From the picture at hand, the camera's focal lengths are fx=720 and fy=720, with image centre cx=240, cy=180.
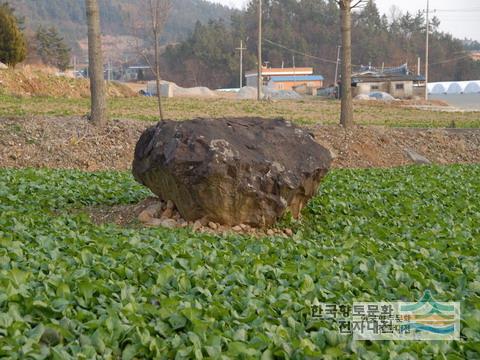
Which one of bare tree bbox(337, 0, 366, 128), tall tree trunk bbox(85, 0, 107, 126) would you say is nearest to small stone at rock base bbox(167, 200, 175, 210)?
tall tree trunk bbox(85, 0, 107, 126)

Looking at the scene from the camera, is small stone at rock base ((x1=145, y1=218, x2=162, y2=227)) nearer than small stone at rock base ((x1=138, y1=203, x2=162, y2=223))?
Yes

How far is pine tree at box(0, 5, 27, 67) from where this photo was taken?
117ft

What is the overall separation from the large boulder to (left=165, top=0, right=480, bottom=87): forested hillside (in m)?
66.8

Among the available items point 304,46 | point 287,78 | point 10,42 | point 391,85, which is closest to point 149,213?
point 10,42

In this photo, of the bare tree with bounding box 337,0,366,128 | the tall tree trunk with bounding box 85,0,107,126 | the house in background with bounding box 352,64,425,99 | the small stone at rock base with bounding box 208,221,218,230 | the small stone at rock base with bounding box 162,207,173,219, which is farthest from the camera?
the house in background with bounding box 352,64,425,99

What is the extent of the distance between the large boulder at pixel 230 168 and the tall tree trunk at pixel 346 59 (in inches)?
359

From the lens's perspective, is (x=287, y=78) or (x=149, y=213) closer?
(x=149, y=213)

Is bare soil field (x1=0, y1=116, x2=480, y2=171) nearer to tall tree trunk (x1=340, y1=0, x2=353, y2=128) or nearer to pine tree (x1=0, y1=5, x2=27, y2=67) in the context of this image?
tall tree trunk (x1=340, y1=0, x2=353, y2=128)

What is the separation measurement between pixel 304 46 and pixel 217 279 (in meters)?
79.1

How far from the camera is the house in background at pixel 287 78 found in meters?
71.3

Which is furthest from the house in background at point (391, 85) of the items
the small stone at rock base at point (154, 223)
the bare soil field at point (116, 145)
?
the small stone at rock base at point (154, 223)

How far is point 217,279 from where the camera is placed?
535cm

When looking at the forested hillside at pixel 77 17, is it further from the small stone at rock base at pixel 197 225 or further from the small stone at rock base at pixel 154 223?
the small stone at rock base at pixel 197 225

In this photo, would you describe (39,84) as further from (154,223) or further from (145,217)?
(154,223)
